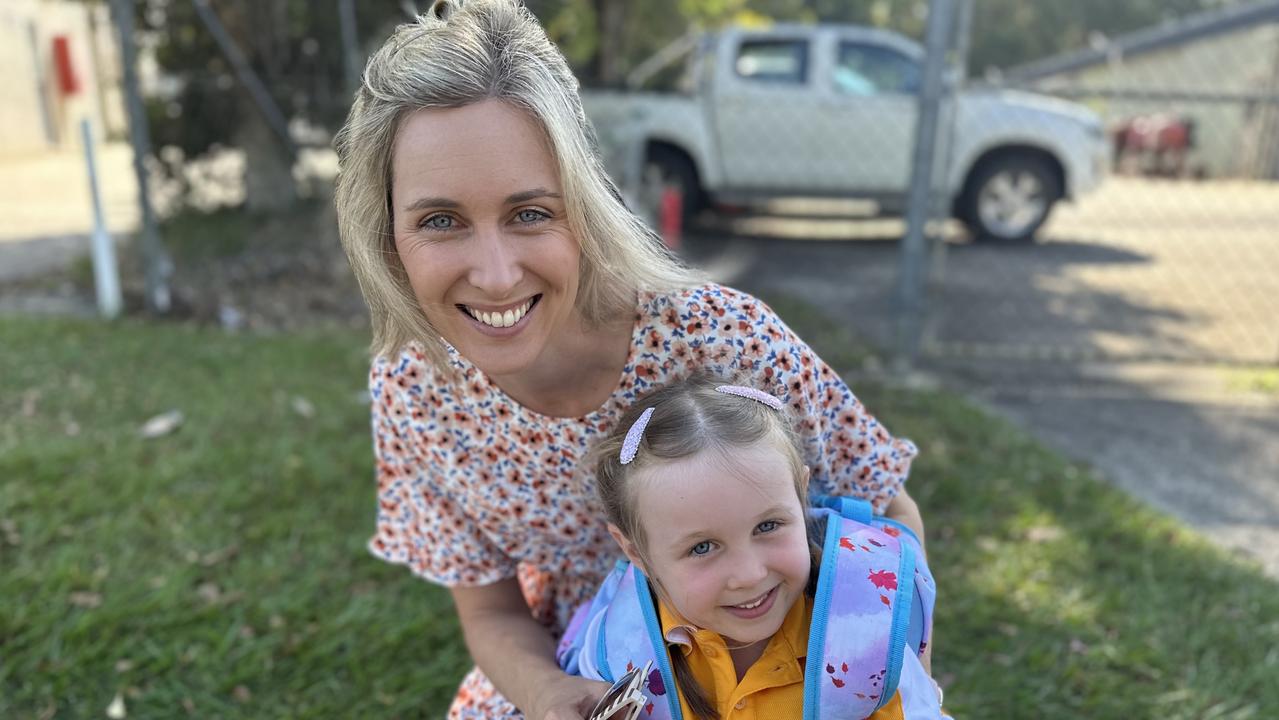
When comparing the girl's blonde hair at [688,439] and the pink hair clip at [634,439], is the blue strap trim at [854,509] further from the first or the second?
the pink hair clip at [634,439]

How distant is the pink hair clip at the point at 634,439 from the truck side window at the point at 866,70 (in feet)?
23.9

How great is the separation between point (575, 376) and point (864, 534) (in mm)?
524

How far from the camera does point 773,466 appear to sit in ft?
4.47

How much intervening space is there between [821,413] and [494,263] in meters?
0.59

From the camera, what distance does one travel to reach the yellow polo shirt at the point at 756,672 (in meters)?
1.35

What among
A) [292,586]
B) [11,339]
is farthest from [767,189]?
[292,586]

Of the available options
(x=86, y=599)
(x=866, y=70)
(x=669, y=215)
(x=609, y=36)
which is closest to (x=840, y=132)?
(x=866, y=70)

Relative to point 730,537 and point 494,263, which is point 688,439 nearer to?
point 730,537

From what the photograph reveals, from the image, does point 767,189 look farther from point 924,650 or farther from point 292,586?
point 924,650

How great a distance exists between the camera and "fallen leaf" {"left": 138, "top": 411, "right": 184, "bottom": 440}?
394 centimetres

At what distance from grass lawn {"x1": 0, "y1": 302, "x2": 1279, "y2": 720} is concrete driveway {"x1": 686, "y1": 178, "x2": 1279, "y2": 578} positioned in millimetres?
409

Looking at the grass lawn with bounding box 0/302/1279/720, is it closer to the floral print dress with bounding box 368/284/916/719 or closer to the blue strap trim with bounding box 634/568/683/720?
the floral print dress with bounding box 368/284/916/719

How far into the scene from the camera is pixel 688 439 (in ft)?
4.47

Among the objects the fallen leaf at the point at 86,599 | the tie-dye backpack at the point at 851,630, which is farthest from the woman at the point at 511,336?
the fallen leaf at the point at 86,599
